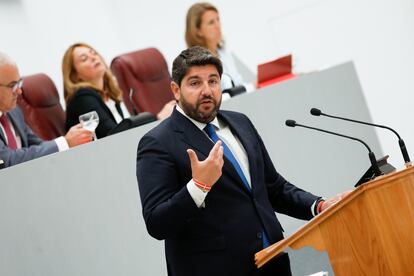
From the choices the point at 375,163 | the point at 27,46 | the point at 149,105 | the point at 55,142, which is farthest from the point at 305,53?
the point at 375,163

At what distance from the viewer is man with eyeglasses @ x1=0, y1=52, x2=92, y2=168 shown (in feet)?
9.84

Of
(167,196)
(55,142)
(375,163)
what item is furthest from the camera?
(55,142)

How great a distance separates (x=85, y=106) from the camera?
12.2 ft

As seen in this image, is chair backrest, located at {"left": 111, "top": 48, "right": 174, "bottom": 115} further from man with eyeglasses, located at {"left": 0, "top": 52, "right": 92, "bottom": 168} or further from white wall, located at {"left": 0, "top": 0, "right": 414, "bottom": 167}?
man with eyeglasses, located at {"left": 0, "top": 52, "right": 92, "bottom": 168}

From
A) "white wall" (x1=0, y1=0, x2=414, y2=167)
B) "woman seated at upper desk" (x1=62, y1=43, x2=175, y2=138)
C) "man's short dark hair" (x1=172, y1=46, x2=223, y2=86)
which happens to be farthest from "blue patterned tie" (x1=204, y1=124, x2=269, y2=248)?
"white wall" (x1=0, y1=0, x2=414, y2=167)

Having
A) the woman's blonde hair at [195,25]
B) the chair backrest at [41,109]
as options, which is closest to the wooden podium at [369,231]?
the chair backrest at [41,109]

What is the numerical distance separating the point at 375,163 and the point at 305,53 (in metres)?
3.63

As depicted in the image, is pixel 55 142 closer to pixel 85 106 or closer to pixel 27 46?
pixel 85 106

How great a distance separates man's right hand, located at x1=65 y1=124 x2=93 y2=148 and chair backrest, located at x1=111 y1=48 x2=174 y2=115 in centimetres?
112

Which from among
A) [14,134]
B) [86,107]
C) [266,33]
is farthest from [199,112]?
[266,33]

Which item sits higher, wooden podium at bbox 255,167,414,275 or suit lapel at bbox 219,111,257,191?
suit lapel at bbox 219,111,257,191

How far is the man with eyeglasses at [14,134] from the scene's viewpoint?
300 centimetres

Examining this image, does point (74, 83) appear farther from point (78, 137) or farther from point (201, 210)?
point (201, 210)

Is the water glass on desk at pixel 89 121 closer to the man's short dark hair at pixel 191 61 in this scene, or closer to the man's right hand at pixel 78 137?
the man's right hand at pixel 78 137
